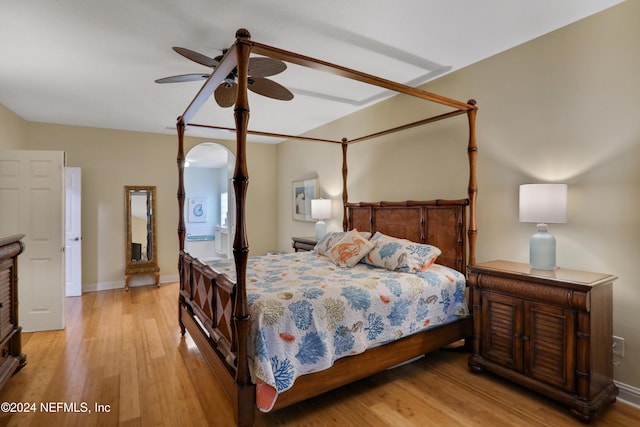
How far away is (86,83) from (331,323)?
343 cm

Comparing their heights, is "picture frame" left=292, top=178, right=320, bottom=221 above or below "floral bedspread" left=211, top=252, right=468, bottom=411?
above

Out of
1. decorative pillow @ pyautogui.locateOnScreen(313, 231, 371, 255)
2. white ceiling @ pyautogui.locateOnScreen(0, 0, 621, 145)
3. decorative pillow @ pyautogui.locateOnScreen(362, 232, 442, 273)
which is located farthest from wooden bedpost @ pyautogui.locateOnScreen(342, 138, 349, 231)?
decorative pillow @ pyautogui.locateOnScreen(362, 232, 442, 273)

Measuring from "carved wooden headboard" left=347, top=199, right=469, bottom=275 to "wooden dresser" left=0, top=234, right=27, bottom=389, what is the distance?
10.8 ft

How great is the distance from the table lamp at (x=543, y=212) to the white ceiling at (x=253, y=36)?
3.93 feet

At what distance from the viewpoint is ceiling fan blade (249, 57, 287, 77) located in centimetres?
228

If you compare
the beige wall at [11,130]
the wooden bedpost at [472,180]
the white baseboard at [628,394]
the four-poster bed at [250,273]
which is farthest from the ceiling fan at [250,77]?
the white baseboard at [628,394]

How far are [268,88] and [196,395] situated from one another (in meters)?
2.39

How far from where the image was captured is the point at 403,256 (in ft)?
9.37

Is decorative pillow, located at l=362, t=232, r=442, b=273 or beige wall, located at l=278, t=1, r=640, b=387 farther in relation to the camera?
decorative pillow, located at l=362, t=232, r=442, b=273

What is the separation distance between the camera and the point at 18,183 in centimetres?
354

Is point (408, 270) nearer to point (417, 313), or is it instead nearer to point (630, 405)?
point (417, 313)

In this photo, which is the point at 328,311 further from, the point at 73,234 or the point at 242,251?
the point at 73,234

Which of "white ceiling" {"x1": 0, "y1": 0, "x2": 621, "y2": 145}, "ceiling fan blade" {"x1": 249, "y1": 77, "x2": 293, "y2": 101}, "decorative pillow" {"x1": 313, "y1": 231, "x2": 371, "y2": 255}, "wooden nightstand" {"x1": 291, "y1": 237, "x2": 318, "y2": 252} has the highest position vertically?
"white ceiling" {"x1": 0, "y1": 0, "x2": 621, "y2": 145}

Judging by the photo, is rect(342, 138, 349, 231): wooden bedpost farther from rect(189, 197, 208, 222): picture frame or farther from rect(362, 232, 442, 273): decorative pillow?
rect(189, 197, 208, 222): picture frame
